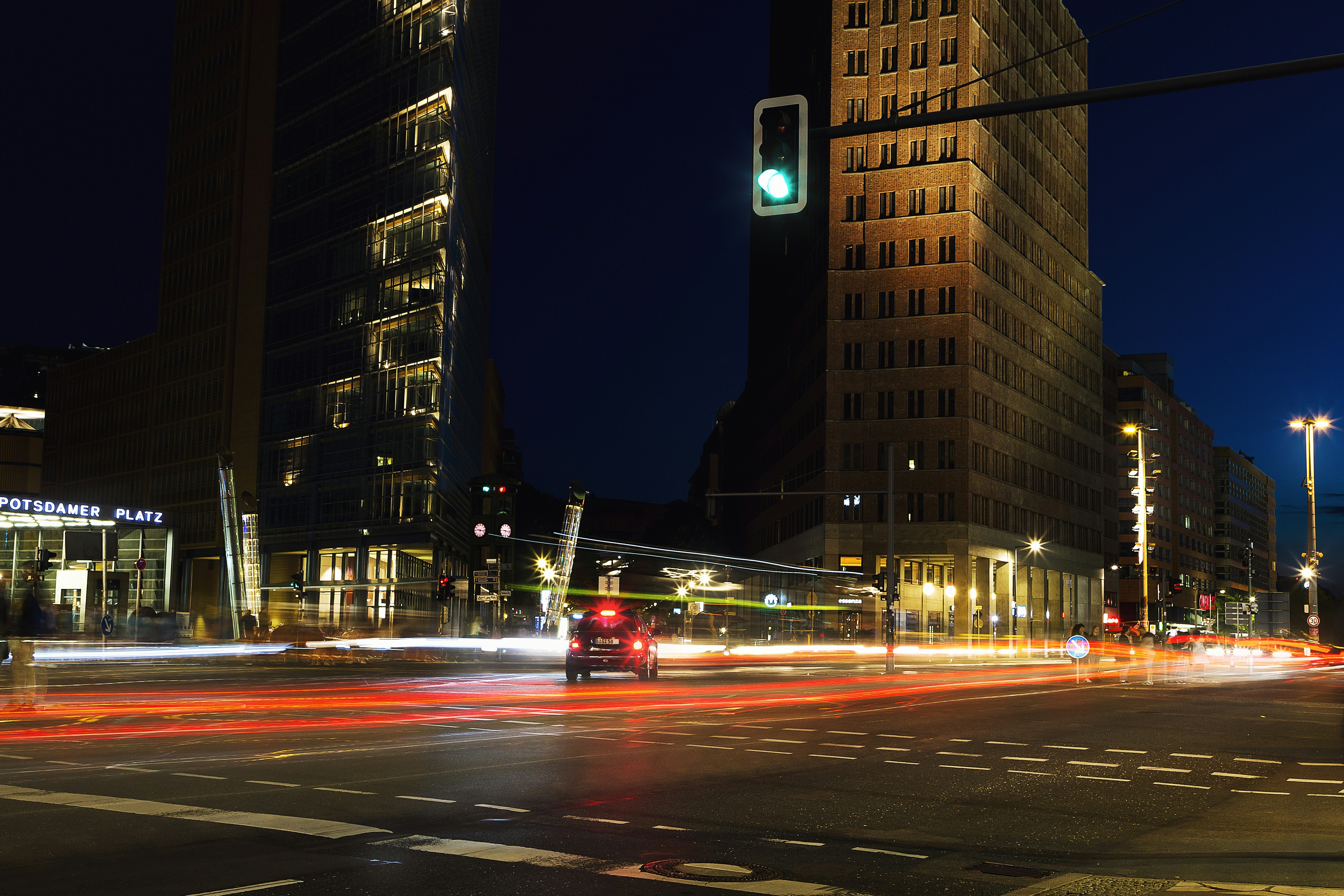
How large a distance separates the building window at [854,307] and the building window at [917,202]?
651 cm

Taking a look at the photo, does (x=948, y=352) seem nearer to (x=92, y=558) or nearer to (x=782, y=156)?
(x=92, y=558)

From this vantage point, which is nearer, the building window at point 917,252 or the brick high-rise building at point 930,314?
the brick high-rise building at point 930,314

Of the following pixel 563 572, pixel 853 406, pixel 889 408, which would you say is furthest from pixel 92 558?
pixel 889 408

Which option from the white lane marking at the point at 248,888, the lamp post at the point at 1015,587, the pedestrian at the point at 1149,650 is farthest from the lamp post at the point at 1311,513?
the white lane marking at the point at 248,888

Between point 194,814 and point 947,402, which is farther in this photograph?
point 947,402

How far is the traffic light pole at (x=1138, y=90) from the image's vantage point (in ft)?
34.0

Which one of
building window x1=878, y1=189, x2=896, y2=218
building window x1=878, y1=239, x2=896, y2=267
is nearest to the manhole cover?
building window x1=878, y1=239, x2=896, y2=267

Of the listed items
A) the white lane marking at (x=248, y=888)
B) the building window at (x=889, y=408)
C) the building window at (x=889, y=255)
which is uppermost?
the building window at (x=889, y=255)

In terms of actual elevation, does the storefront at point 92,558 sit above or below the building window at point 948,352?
below

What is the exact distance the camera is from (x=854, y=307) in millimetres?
89250

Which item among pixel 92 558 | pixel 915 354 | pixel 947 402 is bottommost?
pixel 92 558


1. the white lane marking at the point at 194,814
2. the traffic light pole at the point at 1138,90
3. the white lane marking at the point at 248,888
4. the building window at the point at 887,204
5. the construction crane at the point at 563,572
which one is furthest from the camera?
the building window at the point at 887,204

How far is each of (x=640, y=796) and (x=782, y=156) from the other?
5.83 m

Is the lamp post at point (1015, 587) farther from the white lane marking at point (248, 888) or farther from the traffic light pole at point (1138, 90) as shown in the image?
the white lane marking at point (248, 888)
